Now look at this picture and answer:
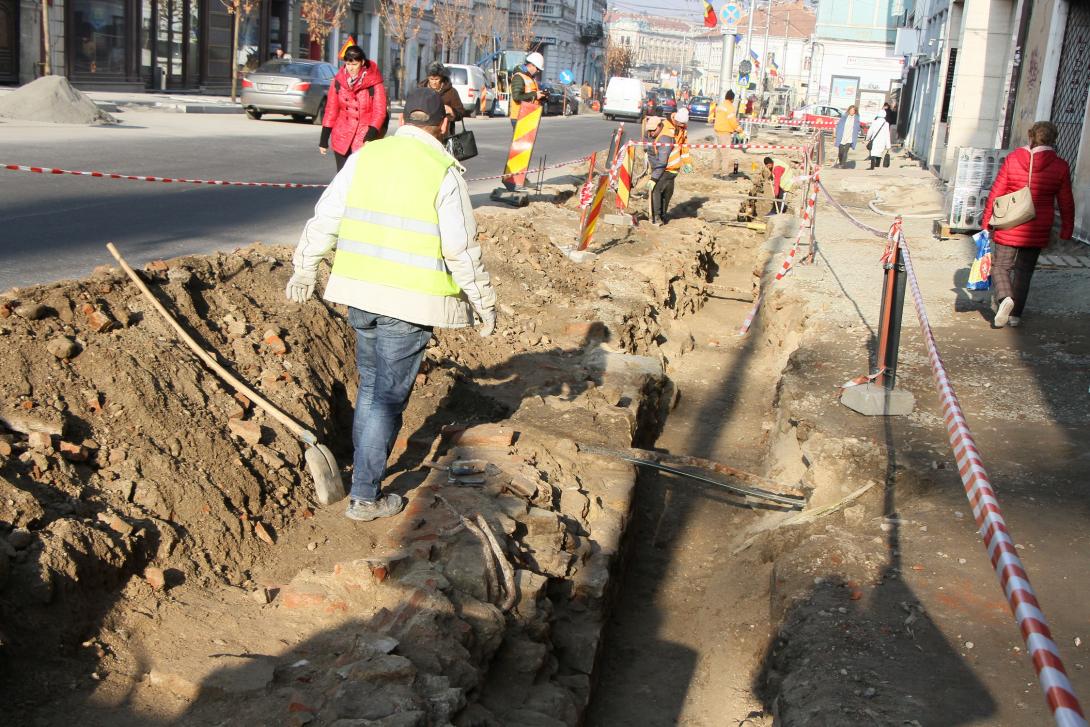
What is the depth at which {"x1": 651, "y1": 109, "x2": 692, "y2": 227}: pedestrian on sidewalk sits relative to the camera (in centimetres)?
1399

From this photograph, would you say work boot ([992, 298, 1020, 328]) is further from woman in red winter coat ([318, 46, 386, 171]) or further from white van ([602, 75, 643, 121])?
white van ([602, 75, 643, 121])

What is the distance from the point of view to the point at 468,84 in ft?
116

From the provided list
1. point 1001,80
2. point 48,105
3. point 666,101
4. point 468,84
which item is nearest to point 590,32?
point 666,101

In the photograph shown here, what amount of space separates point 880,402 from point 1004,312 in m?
2.64

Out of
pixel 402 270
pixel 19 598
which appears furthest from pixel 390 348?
pixel 19 598

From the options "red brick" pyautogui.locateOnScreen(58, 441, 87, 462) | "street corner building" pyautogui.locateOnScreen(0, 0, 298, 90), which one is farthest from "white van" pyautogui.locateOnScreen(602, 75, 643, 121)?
"red brick" pyautogui.locateOnScreen(58, 441, 87, 462)

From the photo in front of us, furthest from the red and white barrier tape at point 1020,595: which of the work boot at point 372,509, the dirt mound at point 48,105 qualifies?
the dirt mound at point 48,105

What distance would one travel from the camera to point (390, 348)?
4.42 meters

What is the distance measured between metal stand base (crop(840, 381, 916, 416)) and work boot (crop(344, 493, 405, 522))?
320cm

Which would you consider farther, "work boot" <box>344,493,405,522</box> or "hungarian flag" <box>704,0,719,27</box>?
"hungarian flag" <box>704,0,719,27</box>

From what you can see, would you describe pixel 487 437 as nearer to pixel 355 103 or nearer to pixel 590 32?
pixel 355 103

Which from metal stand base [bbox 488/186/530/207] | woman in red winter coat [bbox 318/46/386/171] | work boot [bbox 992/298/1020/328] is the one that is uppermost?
woman in red winter coat [bbox 318/46/386/171]

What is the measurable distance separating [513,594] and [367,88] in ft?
18.6

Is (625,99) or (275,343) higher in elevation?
(625,99)
